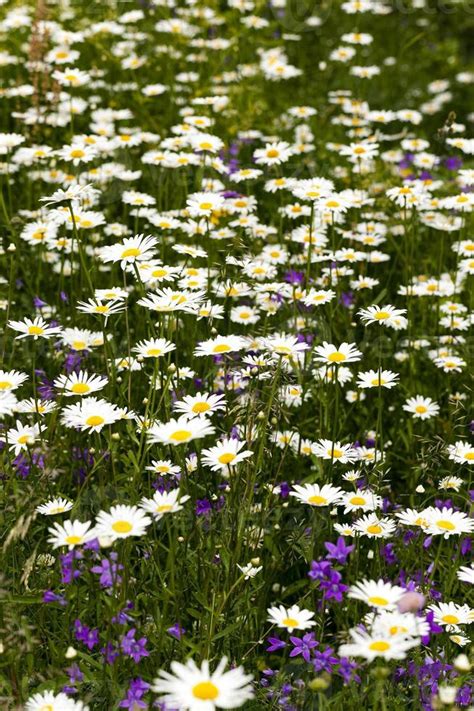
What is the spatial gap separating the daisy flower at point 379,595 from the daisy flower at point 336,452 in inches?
24.3

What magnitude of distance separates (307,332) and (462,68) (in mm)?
4804

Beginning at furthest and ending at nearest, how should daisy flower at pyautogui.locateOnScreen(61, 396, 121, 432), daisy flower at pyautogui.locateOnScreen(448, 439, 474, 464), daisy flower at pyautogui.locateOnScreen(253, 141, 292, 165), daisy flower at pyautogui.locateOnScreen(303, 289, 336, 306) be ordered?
1. daisy flower at pyautogui.locateOnScreen(253, 141, 292, 165)
2. daisy flower at pyautogui.locateOnScreen(303, 289, 336, 306)
3. daisy flower at pyautogui.locateOnScreen(448, 439, 474, 464)
4. daisy flower at pyautogui.locateOnScreen(61, 396, 121, 432)

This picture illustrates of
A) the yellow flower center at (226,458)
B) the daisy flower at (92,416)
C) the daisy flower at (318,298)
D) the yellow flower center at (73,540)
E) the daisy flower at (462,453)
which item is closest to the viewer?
the yellow flower center at (73,540)

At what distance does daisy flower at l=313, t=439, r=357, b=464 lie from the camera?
2352mm

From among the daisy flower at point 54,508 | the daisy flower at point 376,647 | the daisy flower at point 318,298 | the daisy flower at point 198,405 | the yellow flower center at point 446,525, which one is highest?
the daisy flower at point 318,298

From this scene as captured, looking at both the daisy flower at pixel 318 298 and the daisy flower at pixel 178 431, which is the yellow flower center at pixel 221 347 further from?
the daisy flower at pixel 318 298

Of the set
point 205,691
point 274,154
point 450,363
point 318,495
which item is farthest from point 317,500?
point 274,154

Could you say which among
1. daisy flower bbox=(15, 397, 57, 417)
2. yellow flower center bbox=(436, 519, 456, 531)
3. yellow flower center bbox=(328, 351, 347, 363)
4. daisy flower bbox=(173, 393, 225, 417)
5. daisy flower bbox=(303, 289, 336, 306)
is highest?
daisy flower bbox=(303, 289, 336, 306)

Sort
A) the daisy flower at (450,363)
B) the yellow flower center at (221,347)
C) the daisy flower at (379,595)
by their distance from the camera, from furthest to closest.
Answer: the daisy flower at (450,363)
the yellow flower center at (221,347)
the daisy flower at (379,595)

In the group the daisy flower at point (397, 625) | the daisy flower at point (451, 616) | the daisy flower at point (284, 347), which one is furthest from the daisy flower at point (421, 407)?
the daisy flower at point (397, 625)

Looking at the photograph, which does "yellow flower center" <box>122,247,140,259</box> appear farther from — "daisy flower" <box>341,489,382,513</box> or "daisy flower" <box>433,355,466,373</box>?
"daisy flower" <box>433,355,466,373</box>

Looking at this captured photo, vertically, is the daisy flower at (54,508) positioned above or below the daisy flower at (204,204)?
below

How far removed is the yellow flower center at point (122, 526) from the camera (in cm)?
175

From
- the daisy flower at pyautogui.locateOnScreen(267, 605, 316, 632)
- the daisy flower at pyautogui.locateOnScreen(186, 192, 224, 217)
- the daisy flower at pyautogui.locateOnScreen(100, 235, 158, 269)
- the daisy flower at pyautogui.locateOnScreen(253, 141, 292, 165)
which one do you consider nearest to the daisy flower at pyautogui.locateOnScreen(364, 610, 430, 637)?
the daisy flower at pyautogui.locateOnScreen(267, 605, 316, 632)
